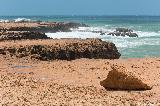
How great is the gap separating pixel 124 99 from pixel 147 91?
1495 millimetres

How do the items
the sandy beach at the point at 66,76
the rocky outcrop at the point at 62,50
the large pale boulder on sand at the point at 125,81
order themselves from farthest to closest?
→ the rocky outcrop at the point at 62,50
the large pale boulder on sand at the point at 125,81
the sandy beach at the point at 66,76

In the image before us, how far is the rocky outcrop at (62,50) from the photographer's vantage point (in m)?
21.7

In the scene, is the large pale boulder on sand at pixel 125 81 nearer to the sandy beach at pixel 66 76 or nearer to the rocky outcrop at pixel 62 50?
the sandy beach at pixel 66 76

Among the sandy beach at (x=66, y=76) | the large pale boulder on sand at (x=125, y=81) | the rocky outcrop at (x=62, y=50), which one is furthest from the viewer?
the rocky outcrop at (x=62, y=50)

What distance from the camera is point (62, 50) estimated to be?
22641 mm

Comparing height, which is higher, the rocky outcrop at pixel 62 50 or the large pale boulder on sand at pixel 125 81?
the large pale boulder on sand at pixel 125 81

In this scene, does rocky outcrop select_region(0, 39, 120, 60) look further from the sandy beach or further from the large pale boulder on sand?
the large pale boulder on sand

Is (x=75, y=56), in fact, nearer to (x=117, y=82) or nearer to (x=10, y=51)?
(x=10, y=51)

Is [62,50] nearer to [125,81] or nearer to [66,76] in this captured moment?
[66,76]

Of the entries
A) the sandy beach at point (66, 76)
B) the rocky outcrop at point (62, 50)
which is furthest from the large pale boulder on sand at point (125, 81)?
the rocky outcrop at point (62, 50)

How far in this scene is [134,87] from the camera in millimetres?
14273

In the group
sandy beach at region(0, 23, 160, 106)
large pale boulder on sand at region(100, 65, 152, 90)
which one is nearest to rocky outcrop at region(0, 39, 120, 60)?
sandy beach at region(0, 23, 160, 106)

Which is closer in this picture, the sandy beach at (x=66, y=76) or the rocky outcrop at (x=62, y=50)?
the sandy beach at (x=66, y=76)

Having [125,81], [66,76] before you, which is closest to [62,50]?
[66,76]
